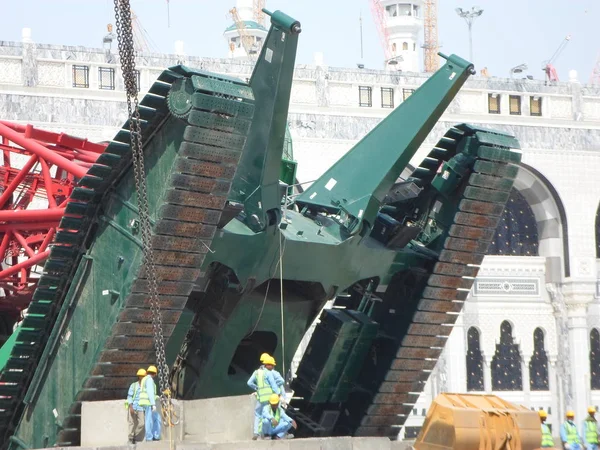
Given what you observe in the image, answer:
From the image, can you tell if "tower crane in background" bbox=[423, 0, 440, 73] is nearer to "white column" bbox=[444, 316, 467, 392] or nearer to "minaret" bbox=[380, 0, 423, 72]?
"minaret" bbox=[380, 0, 423, 72]

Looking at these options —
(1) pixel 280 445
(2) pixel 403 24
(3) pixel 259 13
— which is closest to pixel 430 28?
(3) pixel 259 13

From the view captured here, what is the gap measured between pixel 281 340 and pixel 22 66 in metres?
15.6

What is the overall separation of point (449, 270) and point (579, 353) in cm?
1901

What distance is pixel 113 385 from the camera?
1490 cm

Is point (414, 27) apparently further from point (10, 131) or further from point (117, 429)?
point (117, 429)

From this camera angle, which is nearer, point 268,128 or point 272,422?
point 272,422

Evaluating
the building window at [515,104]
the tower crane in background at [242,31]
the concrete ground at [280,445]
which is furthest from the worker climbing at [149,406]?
the tower crane in background at [242,31]

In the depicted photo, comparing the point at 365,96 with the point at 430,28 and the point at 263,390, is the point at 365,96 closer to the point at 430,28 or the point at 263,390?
the point at 263,390

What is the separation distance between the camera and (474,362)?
112 ft

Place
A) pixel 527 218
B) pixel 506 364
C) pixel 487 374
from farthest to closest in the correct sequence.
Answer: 1. pixel 527 218
2. pixel 506 364
3. pixel 487 374

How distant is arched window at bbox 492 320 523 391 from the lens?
34438 millimetres

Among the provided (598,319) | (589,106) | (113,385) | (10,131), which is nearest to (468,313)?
(598,319)

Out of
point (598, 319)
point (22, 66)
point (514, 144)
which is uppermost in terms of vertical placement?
point (22, 66)

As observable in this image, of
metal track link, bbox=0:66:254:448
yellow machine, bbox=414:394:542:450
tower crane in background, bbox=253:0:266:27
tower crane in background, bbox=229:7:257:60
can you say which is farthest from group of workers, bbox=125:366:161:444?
tower crane in background, bbox=253:0:266:27
